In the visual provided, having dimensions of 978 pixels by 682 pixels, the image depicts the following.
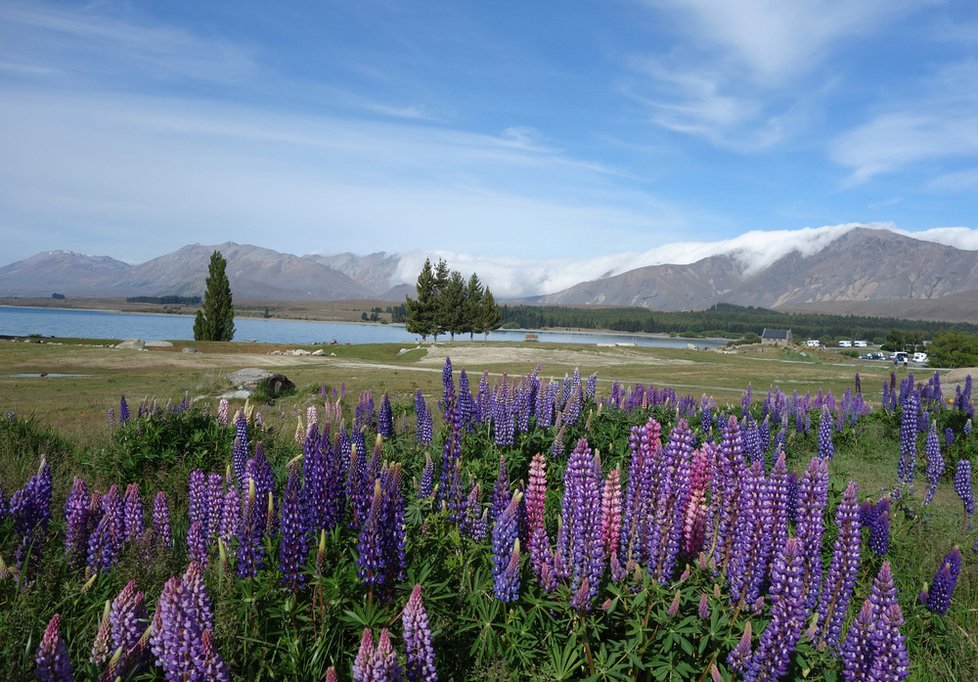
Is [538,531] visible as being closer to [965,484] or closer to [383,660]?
[383,660]

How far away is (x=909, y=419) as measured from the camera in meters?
10.5

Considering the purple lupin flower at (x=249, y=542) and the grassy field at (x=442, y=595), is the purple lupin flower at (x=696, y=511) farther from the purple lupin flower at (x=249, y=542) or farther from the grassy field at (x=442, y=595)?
the purple lupin flower at (x=249, y=542)

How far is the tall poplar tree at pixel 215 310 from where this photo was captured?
71500 mm

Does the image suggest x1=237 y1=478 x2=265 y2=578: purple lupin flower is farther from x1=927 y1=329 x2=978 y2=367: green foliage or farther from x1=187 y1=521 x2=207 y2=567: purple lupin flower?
x1=927 y1=329 x2=978 y2=367: green foliage

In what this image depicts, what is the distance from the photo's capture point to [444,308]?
253 ft

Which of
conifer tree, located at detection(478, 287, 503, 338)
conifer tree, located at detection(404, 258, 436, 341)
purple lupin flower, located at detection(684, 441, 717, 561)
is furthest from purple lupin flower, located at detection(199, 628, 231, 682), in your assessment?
conifer tree, located at detection(478, 287, 503, 338)

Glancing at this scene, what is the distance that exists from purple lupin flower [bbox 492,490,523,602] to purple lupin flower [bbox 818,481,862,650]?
211cm

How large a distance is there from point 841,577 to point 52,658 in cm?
450

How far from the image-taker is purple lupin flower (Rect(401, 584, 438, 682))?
2920 millimetres

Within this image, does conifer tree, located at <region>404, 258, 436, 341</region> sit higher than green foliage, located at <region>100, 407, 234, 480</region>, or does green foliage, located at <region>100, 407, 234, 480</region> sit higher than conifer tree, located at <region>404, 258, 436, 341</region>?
conifer tree, located at <region>404, 258, 436, 341</region>

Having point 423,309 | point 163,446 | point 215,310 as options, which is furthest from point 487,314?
point 163,446

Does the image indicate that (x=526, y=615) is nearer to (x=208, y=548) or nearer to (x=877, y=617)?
(x=877, y=617)

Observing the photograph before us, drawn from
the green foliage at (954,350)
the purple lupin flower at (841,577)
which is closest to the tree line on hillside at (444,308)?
the green foliage at (954,350)

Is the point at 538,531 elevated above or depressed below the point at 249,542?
above
